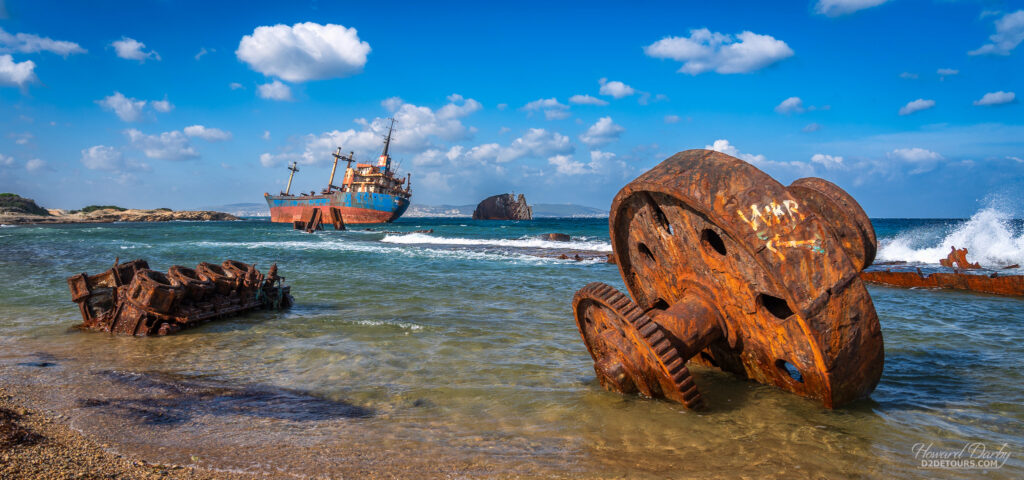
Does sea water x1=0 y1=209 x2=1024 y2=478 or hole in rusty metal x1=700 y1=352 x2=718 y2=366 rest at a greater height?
hole in rusty metal x1=700 y1=352 x2=718 y2=366

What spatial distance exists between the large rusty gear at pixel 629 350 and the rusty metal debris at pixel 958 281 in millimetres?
8382

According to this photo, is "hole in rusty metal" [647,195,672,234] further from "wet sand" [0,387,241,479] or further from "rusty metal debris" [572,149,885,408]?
"wet sand" [0,387,241,479]

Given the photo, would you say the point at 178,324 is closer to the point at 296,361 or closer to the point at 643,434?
the point at 296,361

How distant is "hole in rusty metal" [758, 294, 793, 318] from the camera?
373 cm

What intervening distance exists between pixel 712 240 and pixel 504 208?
120125 millimetres

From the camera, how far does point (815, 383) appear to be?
3549 mm

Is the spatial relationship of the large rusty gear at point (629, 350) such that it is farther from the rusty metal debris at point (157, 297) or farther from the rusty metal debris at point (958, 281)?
the rusty metal debris at point (958, 281)

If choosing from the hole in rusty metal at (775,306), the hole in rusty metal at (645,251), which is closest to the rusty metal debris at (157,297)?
the hole in rusty metal at (645,251)

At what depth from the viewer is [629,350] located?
12.8ft

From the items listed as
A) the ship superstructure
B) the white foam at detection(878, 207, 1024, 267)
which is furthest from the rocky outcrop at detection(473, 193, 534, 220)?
the white foam at detection(878, 207, 1024, 267)

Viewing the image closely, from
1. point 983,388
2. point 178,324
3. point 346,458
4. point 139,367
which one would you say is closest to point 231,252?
→ point 178,324

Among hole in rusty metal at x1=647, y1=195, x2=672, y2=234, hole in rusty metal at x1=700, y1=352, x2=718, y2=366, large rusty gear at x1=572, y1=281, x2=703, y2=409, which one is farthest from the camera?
hole in rusty metal at x1=700, y1=352, x2=718, y2=366

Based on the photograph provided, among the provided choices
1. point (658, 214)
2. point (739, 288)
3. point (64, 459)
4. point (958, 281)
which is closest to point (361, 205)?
point (958, 281)

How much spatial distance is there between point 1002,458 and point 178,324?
27.4 ft
